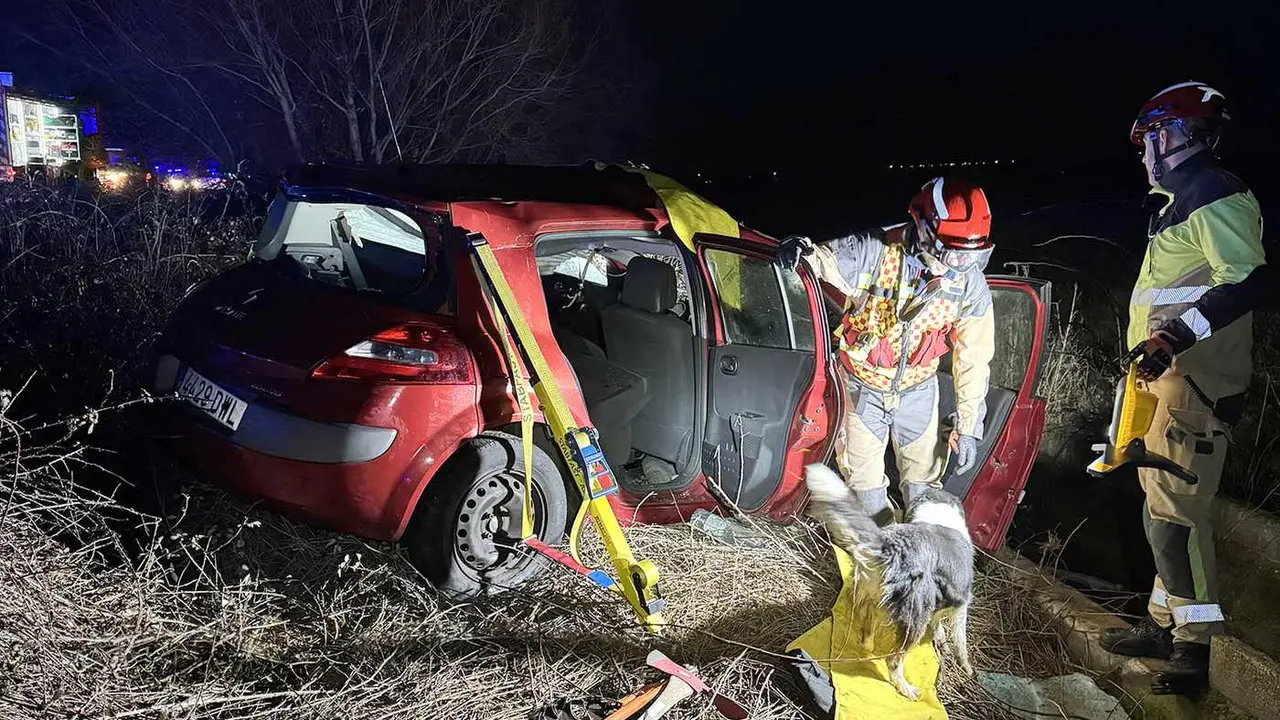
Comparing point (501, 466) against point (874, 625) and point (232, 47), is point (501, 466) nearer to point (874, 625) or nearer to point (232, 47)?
point (874, 625)

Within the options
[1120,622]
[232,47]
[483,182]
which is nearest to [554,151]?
[232,47]

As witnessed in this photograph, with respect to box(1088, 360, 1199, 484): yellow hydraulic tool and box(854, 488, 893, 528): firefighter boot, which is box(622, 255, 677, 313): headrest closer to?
box(854, 488, 893, 528): firefighter boot

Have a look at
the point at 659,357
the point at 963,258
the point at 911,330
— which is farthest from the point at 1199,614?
the point at 659,357

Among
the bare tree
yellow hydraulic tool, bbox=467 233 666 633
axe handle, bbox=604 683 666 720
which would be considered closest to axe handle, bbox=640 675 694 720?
axe handle, bbox=604 683 666 720

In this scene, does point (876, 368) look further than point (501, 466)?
Yes

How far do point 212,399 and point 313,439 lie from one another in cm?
50

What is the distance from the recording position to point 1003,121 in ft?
84.0

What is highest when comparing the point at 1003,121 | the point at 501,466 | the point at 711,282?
the point at 1003,121

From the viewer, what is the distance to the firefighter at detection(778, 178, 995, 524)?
3023mm

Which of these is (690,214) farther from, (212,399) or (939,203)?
(212,399)

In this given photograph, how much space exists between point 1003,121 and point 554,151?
17.2 metres

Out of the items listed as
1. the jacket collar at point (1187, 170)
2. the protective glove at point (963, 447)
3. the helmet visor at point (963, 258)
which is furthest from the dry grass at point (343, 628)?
the jacket collar at point (1187, 170)

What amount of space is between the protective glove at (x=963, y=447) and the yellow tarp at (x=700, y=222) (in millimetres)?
1051

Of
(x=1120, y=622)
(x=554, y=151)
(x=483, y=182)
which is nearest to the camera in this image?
(x=1120, y=622)
